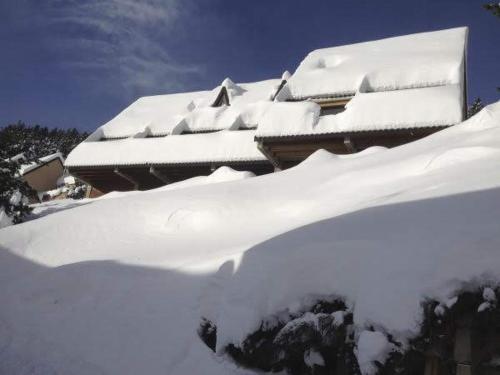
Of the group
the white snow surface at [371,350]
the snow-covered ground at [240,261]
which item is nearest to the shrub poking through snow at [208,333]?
the snow-covered ground at [240,261]

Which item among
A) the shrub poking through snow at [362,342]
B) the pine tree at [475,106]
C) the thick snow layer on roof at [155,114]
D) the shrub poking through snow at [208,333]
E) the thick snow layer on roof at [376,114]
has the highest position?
the thick snow layer on roof at [155,114]

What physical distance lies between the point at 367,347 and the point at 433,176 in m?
2.84

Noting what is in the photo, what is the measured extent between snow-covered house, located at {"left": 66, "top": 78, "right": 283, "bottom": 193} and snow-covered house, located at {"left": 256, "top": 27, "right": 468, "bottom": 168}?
3.62 feet

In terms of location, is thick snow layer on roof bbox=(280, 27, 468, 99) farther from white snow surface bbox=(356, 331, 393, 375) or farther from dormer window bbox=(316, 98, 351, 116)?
white snow surface bbox=(356, 331, 393, 375)

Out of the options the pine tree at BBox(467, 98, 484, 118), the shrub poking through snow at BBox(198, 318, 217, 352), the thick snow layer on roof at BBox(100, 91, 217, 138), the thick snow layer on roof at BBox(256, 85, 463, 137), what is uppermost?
the thick snow layer on roof at BBox(100, 91, 217, 138)

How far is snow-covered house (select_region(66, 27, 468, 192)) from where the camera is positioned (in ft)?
33.6

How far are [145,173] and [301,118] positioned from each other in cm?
567

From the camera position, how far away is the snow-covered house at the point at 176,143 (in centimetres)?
1261

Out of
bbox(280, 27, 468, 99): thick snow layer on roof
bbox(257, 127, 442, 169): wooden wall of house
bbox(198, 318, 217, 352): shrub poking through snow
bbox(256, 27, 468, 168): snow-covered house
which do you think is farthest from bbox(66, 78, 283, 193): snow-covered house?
bbox(198, 318, 217, 352): shrub poking through snow

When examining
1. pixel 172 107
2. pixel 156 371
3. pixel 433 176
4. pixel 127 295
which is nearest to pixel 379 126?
pixel 433 176

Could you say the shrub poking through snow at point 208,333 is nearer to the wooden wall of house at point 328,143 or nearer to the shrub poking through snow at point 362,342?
the shrub poking through snow at point 362,342

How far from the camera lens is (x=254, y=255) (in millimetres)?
3727

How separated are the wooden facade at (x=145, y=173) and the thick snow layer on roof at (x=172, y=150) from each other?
0.17m

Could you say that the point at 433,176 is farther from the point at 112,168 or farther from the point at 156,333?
the point at 112,168
